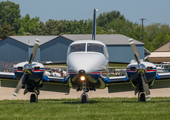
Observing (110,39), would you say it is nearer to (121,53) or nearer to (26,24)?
(121,53)

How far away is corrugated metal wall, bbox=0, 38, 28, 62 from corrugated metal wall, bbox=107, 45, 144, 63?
18988 millimetres

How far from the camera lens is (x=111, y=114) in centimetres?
1112

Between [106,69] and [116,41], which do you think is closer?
[106,69]

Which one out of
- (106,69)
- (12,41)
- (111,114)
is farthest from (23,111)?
(12,41)

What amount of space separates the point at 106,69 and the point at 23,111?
4493 millimetres

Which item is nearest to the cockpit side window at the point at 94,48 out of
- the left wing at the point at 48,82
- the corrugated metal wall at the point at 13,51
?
the left wing at the point at 48,82

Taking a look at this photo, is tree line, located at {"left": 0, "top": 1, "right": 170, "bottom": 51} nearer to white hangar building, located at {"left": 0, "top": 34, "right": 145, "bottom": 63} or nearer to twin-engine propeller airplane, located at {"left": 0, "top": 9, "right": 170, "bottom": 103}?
white hangar building, located at {"left": 0, "top": 34, "right": 145, "bottom": 63}

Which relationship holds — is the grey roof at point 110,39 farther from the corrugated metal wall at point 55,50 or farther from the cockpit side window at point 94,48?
the cockpit side window at point 94,48

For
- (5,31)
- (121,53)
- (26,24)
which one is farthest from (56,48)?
(26,24)

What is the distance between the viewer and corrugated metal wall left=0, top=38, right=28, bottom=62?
69188 mm

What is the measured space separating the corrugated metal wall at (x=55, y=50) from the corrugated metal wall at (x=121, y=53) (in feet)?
30.7

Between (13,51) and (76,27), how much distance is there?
55.8 meters

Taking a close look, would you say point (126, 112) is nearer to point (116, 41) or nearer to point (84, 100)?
point (84, 100)

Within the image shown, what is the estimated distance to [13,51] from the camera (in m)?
70.8
